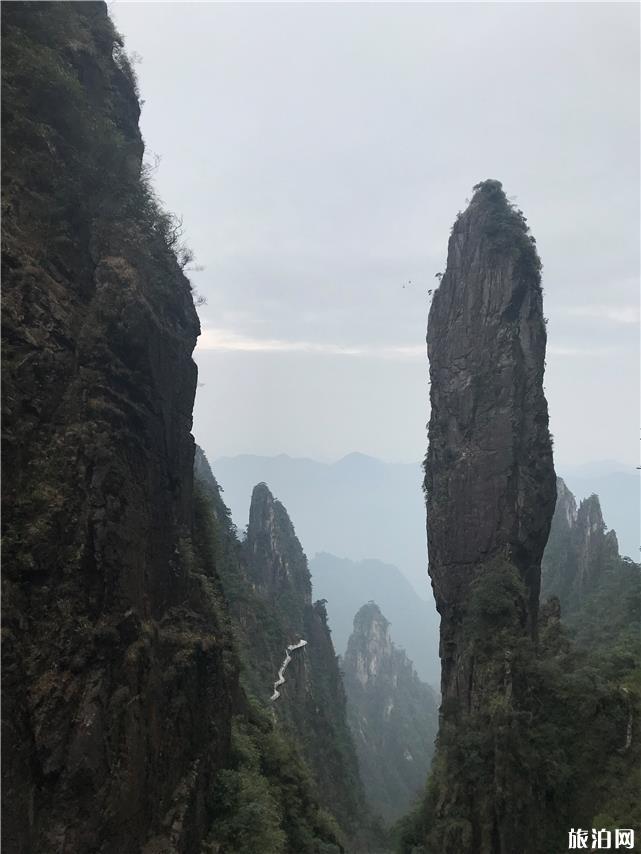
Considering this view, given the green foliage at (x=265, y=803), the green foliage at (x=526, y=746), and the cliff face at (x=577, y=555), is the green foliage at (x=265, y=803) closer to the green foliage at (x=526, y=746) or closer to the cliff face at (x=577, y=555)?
the green foliage at (x=526, y=746)

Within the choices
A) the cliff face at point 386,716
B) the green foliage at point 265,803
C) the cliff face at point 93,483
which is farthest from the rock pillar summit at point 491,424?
the cliff face at point 386,716

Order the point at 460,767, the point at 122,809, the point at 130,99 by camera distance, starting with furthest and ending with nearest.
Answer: the point at 460,767 < the point at 130,99 < the point at 122,809

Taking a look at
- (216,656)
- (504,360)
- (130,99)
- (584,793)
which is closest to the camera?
(216,656)

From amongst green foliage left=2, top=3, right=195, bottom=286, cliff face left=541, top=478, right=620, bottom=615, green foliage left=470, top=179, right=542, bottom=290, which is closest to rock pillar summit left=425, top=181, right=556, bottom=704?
green foliage left=470, top=179, right=542, bottom=290

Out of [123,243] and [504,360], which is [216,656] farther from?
[504,360]

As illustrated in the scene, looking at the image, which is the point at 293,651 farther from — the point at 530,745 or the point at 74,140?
the point at 74,140

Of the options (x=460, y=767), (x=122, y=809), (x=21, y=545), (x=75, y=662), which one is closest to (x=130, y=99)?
(x=21, y=545)

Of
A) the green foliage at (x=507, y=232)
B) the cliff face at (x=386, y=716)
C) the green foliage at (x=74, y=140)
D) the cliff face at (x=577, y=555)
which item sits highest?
the green foliage at (x=507, y=232)
